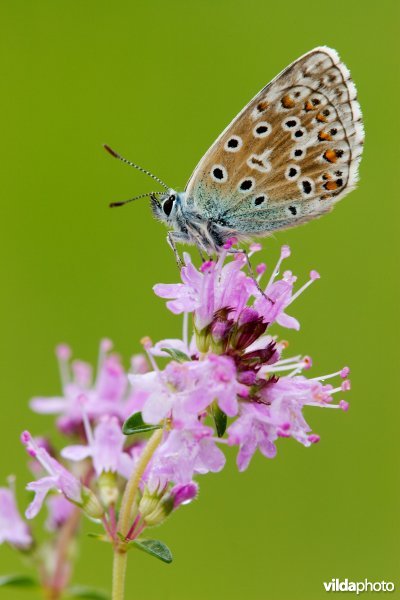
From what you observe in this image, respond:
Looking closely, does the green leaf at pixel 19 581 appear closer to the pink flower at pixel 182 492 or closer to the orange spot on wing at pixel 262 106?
the pink flower at pixel 182 492

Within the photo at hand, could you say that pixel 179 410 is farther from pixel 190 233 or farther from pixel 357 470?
pixel 357 470

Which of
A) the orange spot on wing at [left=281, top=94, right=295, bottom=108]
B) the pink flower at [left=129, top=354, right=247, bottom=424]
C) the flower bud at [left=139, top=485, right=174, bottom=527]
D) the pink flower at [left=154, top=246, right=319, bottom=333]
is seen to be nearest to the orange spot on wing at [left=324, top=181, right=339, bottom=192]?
the orange spot on wing at [left=281, top=94, right=295, bottom=108]

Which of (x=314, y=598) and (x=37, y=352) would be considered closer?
(x=314, y=598)

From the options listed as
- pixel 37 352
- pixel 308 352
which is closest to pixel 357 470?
pixel 308 352

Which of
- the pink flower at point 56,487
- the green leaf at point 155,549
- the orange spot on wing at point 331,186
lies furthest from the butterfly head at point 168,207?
the green leaf at point 155,549

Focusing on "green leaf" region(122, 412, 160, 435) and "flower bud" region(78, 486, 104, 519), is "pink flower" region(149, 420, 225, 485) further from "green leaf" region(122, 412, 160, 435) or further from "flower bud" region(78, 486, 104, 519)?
"flower bud" region(78, 486, 104, 519)
